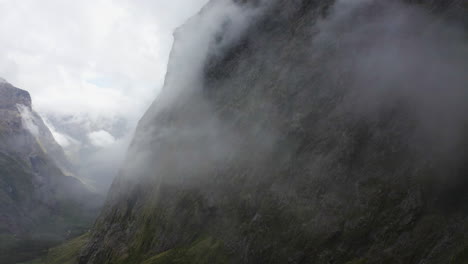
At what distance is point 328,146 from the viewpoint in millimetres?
115062

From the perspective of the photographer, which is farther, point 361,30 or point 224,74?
point 224,74

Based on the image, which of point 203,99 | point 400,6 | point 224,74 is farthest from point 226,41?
point 400,6

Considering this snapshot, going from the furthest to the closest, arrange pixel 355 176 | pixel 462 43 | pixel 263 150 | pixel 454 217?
pixel 263 150
pixel 355 176
pixel 462 43
pixel 454 217

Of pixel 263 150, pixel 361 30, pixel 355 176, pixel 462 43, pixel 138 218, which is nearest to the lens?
pixel 462 43

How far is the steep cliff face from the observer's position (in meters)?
87.9

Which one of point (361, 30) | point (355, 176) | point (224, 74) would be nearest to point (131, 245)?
point (224, 74)

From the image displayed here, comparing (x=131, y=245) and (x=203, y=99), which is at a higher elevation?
(x=203, y=99)

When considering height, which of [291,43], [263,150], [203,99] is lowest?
[263,150]

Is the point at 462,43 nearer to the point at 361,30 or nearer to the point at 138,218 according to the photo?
the point at 361,30

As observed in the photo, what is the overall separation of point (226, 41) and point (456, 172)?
134422 mm

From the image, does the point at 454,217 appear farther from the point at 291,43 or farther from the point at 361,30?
the point at 291,43

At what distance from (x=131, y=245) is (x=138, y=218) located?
15.7 meters

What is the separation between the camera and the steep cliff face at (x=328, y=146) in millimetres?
87875

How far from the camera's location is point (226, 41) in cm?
19138
